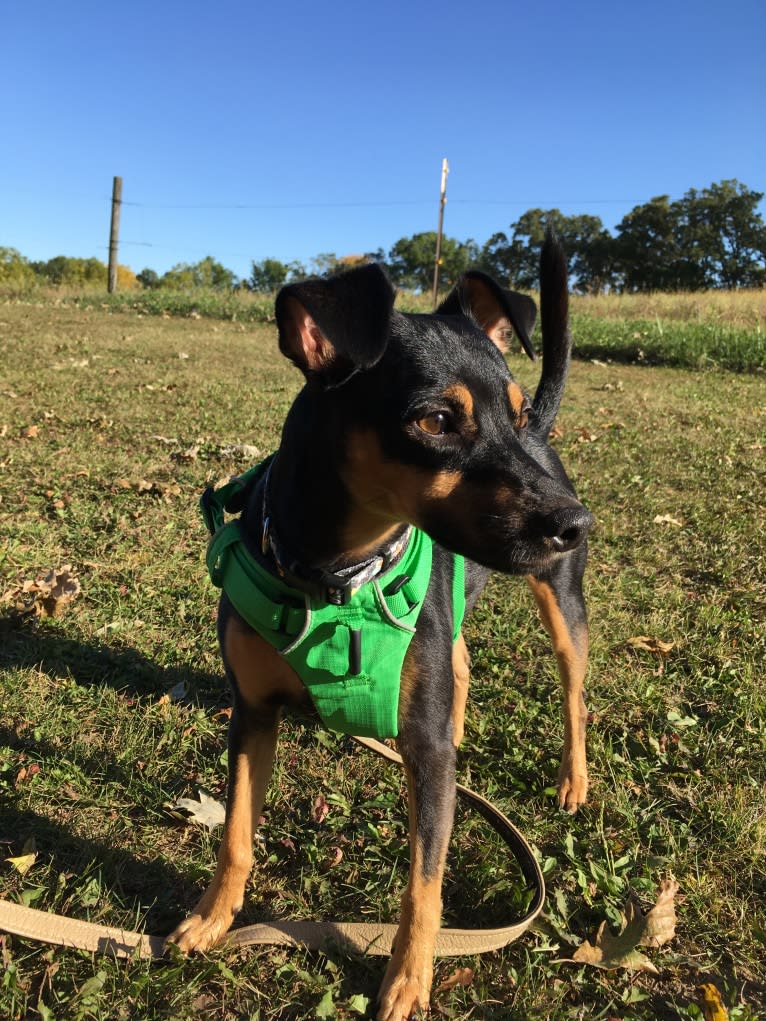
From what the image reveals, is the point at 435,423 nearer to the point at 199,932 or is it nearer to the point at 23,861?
the point at 199,932

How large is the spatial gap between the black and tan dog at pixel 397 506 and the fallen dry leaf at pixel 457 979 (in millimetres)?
111

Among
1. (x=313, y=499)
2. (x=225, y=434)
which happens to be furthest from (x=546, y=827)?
(x=225, y=434)

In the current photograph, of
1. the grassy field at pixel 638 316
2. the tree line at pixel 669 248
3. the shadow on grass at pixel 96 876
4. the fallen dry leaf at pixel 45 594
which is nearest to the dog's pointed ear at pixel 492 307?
the shadow on grass at pixel 96 876

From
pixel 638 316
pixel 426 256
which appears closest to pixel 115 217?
pixel 638 316

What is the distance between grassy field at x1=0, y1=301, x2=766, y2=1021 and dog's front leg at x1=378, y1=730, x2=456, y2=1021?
0.11m

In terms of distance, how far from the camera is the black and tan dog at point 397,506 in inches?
74.9

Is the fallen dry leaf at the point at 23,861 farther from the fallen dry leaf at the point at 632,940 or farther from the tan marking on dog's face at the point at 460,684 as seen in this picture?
the fallen dry leaf at the point at 632,940

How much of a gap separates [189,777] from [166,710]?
446mm

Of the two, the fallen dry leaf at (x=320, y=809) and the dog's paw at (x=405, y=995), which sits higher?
the fallen dry leaf at (x=320, y=809)

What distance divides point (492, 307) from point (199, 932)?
254 cm

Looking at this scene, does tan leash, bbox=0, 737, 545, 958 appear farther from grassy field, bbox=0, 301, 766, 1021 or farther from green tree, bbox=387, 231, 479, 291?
green tree, bbox=387, 231, 479, 291

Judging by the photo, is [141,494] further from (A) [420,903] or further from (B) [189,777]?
(A) [420,903]

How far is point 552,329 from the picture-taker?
3199mm

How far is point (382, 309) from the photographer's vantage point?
190 centimetres
